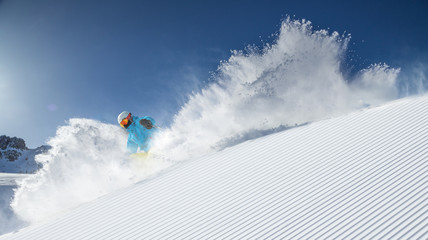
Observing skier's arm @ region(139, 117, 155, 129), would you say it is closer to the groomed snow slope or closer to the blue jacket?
the blue jacket

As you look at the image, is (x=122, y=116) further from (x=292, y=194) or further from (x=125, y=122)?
(x=292, y=194)

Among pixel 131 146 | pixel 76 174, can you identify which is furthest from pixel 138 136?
pixel 76 174

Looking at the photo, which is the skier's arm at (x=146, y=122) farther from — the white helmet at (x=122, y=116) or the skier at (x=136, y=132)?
the white helmet at (x=122, y=116)

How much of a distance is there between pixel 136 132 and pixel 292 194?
5076 millimetres

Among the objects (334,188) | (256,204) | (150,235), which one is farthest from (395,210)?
(150,235)

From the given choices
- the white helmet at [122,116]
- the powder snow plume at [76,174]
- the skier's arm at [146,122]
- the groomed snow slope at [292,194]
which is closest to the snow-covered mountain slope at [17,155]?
the powder snow plume at [76,174]

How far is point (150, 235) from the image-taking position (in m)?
4.34

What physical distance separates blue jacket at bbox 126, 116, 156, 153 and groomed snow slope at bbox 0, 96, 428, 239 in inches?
48.0

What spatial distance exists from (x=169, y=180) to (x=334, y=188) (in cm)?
402

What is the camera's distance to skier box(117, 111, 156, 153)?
7.48 meters

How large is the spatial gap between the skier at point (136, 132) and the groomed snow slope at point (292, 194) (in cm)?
126

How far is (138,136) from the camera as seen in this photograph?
Result: 751 centimetres

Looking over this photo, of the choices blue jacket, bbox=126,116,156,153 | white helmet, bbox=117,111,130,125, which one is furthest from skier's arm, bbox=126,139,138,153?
white helmet, bbox=117,111,130,125

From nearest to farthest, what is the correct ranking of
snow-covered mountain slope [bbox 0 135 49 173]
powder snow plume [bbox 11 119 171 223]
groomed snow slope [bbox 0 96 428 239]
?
groomed snow slope [bbox 0 96 428 239], powder snow plume [bbox 11 119 171 223], snow-covered mountain slope [bbox 0 135 49 173]
